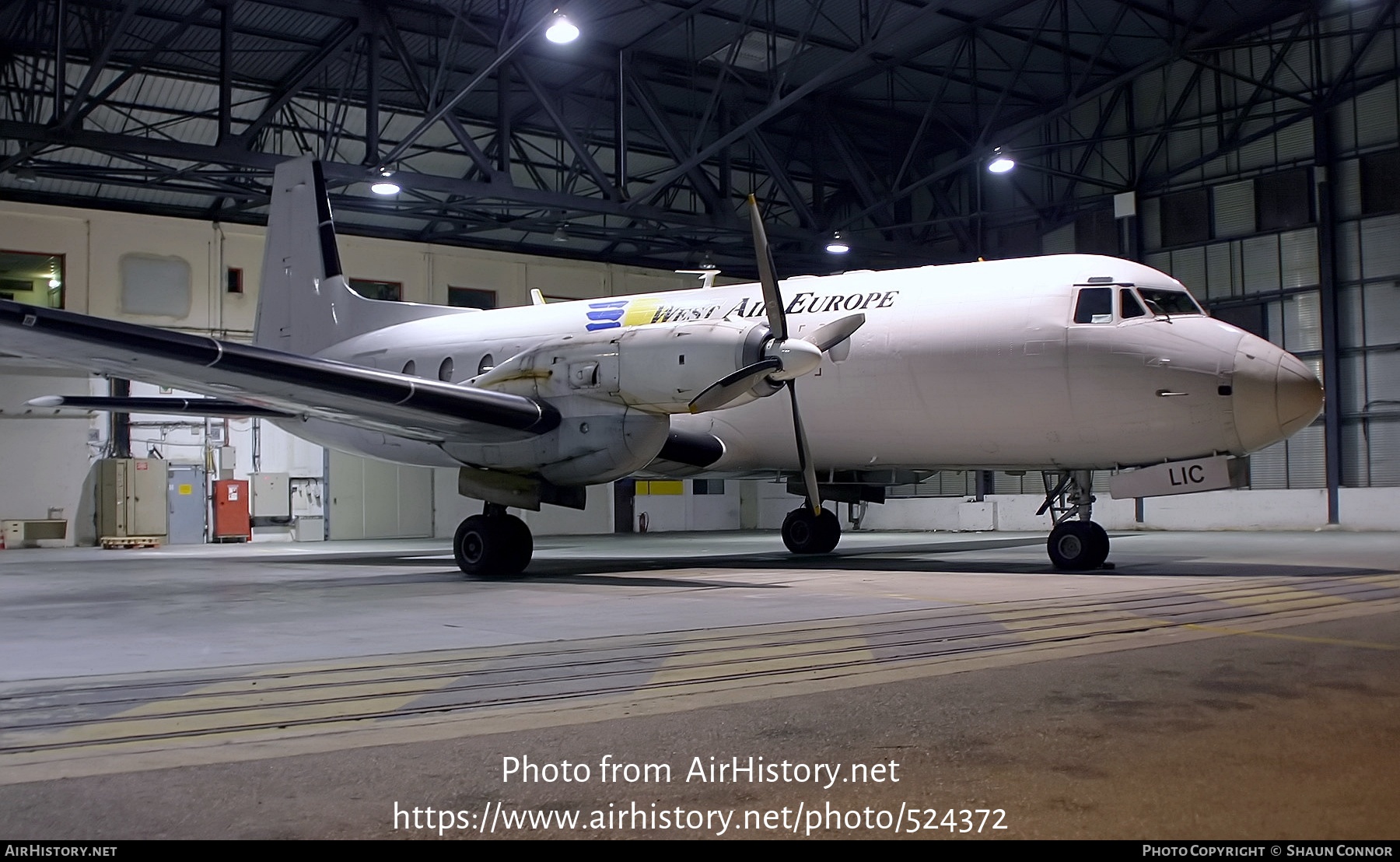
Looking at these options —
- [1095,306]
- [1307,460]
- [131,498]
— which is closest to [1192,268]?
[1307,460]

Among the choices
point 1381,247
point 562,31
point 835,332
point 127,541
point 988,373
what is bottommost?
point 127,541

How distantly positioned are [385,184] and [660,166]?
12.6 m

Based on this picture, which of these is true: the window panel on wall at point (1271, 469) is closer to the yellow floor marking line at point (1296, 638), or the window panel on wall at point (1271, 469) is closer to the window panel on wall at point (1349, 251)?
the window panel on wall at point (1349, 251)

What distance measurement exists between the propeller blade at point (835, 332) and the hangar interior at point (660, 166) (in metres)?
10.1

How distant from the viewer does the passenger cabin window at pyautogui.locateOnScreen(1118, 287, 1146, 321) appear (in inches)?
518

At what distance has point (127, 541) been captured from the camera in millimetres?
25906

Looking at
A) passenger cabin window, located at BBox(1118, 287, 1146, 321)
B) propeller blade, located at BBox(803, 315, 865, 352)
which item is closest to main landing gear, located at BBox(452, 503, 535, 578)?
propeller blade, located at BBox(803, 315, 865, 352)

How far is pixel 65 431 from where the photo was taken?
27.3 metres

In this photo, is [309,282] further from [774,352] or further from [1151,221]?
[1151,221]

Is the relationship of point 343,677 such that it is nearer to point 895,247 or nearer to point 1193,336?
point 1193,336

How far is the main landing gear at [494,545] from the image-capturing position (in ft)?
45.4

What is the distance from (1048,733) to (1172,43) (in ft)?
82.6

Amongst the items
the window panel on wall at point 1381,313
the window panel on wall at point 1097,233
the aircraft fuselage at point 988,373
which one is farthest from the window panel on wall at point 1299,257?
the aircraft fuselage at point 988,373

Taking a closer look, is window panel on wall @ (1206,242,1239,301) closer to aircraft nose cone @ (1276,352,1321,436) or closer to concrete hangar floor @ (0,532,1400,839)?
aircraft nose cone @ (1276,352,1321,436)
